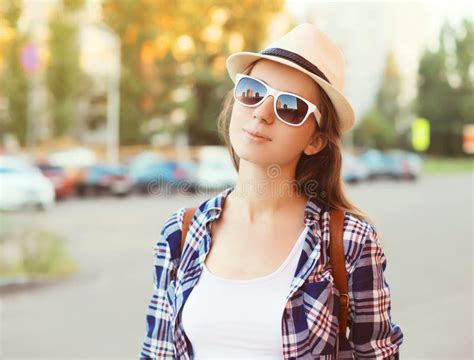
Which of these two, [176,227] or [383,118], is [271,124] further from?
[383,118]

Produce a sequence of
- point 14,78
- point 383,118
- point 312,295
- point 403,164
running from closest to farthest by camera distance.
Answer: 1. point 312,295
2. point 383,118
3. point 403,164
4. point 14,78

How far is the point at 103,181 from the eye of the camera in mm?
14188

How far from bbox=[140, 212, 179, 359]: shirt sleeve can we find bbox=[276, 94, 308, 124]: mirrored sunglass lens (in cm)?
32

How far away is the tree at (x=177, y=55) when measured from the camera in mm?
15227

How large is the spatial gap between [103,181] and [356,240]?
13.4 meters

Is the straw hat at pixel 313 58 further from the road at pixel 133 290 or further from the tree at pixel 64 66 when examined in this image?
the tree at pixel 64 66

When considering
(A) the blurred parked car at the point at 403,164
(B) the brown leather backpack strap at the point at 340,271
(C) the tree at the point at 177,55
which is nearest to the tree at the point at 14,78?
(C) the tree at the point at 177,55

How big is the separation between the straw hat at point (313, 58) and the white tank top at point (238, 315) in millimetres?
317

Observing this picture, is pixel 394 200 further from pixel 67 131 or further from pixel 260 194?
pixel 260 194

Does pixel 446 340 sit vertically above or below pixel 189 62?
below

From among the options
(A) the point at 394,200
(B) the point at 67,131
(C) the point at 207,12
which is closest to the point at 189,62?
(C) the point at 207,12

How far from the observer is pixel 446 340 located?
4402mm

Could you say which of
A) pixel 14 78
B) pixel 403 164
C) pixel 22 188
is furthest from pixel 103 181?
pixel 403 164

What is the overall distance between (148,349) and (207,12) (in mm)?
14845
